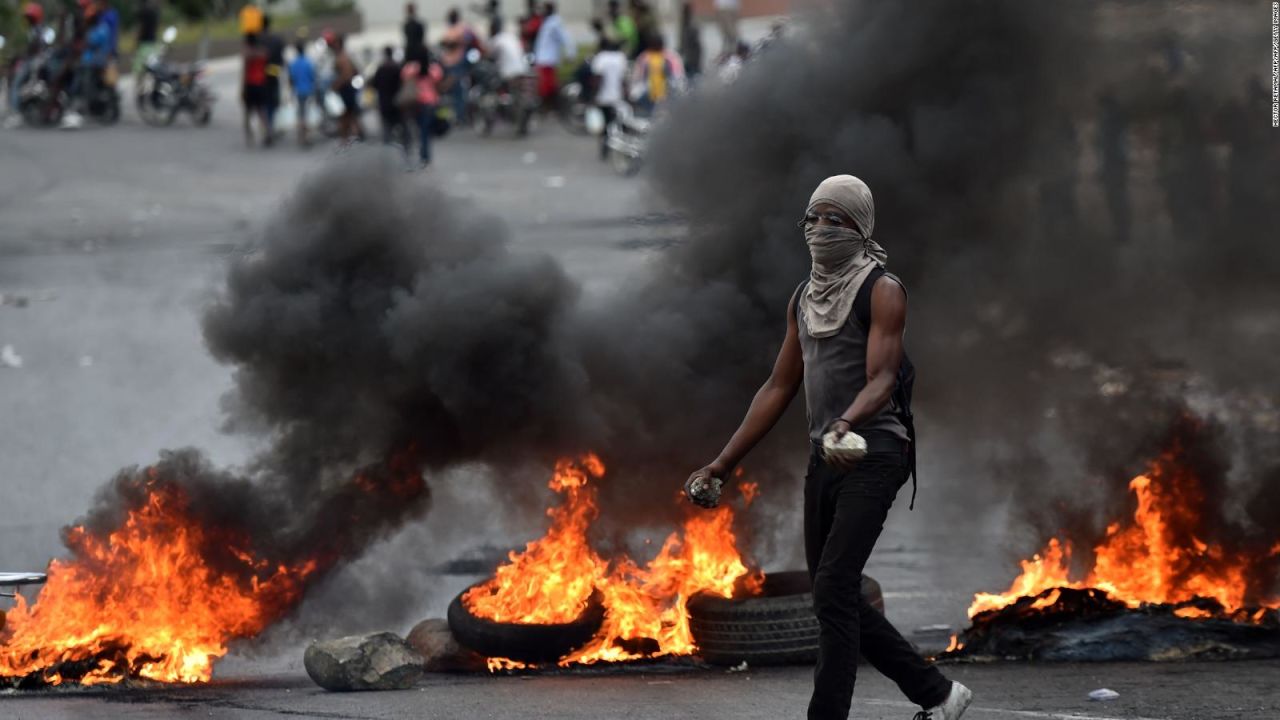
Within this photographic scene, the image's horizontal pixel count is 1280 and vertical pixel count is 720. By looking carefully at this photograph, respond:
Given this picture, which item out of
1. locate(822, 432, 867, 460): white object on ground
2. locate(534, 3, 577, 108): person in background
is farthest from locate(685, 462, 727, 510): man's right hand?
locate(534, 3, 577, 108): person in background

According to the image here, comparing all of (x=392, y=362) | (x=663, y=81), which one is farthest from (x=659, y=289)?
(x=663, y=81)

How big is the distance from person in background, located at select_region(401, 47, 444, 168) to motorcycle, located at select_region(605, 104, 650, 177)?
88.6 inches

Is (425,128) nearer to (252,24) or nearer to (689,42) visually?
(252,24)

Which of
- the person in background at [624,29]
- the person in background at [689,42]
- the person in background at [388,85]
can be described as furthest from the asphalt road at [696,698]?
the person in background at [689,42]

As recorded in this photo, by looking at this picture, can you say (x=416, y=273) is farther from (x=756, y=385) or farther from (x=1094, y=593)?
(x=1094, y=593)

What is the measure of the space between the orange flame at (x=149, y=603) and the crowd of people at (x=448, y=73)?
1398 cm

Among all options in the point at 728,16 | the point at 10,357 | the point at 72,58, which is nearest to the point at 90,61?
the point at 72,58

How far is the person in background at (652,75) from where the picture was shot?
2147cm

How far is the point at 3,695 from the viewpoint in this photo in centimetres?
584

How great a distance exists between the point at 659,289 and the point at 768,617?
1675 millimetres

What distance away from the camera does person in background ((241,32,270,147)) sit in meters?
22.0

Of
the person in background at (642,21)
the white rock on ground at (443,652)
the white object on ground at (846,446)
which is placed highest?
the white object on ground at (846,446)

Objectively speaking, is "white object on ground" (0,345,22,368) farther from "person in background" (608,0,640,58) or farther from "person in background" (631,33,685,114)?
"person in background" (608,0,640,58)

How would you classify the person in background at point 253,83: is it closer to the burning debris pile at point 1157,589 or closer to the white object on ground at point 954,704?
the burning debris pile at point 1157,589
